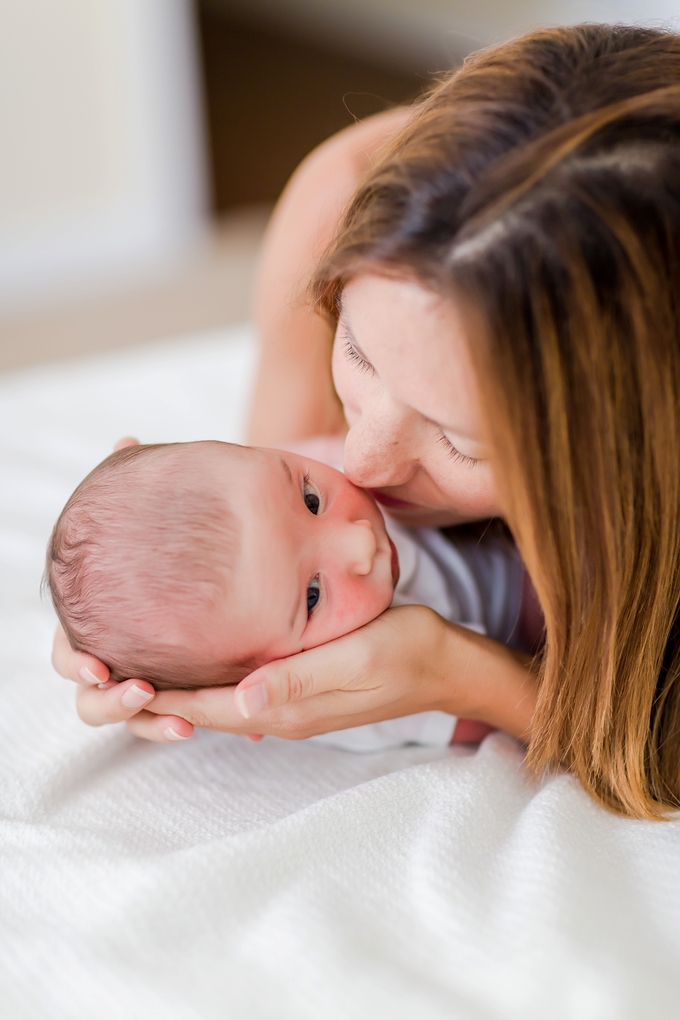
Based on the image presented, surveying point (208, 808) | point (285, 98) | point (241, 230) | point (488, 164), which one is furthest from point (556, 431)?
point (285, 98)

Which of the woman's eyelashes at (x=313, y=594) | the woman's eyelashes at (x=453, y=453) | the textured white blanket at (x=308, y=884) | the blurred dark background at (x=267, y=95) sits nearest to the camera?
the textured white blanket at (x=308, y=884)

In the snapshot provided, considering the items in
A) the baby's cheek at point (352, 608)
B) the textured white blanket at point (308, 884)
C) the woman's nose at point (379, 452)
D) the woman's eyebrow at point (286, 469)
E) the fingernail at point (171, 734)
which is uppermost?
the woman's nose at point (379, 452)

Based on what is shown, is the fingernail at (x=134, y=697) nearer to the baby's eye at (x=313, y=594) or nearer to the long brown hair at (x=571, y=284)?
the baby's eye at (x=313, y=594)

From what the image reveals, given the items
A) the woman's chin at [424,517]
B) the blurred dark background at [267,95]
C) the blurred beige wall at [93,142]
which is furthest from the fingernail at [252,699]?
the blurred dark background at [267,95]

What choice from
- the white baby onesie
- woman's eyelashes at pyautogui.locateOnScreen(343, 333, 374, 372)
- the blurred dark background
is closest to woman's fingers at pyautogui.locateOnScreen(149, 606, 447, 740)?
the white baby onesie

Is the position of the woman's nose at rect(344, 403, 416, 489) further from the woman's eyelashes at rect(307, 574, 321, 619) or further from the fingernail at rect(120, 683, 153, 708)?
the fingernail at rect(120, 683, 153, 708)

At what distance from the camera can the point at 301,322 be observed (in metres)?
1.45

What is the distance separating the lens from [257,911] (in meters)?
0.79

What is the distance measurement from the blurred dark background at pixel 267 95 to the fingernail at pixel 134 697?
3.40 m

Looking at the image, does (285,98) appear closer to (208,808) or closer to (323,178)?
(323,178)

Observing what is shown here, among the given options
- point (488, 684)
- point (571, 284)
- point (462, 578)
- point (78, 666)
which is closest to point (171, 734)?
point (78, 666)

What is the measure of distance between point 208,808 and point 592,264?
64 cm

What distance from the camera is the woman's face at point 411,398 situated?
80 centimetres

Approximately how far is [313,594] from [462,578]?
32 centimetres
